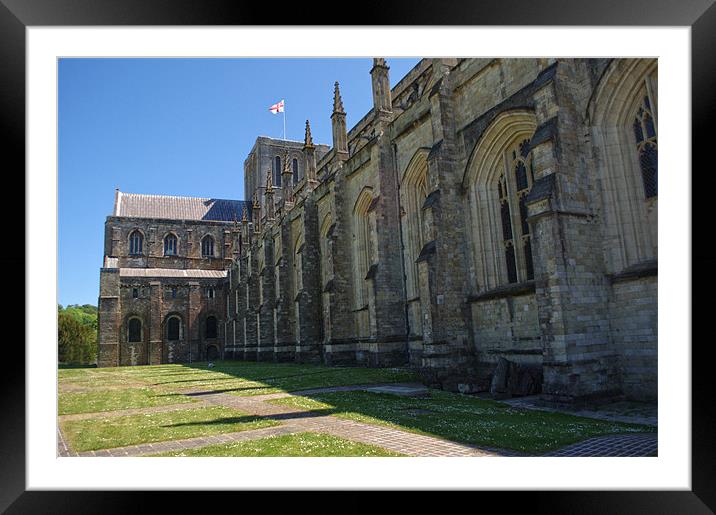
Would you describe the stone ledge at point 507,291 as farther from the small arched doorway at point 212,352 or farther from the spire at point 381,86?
the small arched doorway at point 212,352

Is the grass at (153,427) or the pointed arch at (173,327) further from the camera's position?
the pointed arch at (173,327)

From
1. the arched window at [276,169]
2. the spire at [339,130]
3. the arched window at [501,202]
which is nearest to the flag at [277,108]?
the arched window at [276,169]

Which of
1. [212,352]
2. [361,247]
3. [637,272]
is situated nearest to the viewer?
[637,272]

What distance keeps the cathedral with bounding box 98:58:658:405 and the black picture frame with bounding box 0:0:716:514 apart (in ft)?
19.0

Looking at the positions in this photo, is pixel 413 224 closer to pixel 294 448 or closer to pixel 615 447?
pixel 615 447

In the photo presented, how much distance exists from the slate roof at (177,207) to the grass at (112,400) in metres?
46.2

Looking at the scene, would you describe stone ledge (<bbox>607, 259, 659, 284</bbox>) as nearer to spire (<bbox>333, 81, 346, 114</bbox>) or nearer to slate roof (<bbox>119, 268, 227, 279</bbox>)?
spire (<bbox>333, 81, 346, 114</bbox>)

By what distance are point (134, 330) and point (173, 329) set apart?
380 cm

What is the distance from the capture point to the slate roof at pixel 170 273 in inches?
2007

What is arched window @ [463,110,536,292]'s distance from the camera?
14578 mm

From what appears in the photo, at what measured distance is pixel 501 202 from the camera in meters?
15.5

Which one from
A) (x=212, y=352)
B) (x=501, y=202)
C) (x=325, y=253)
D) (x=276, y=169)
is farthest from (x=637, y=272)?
(x=276, y=169)
